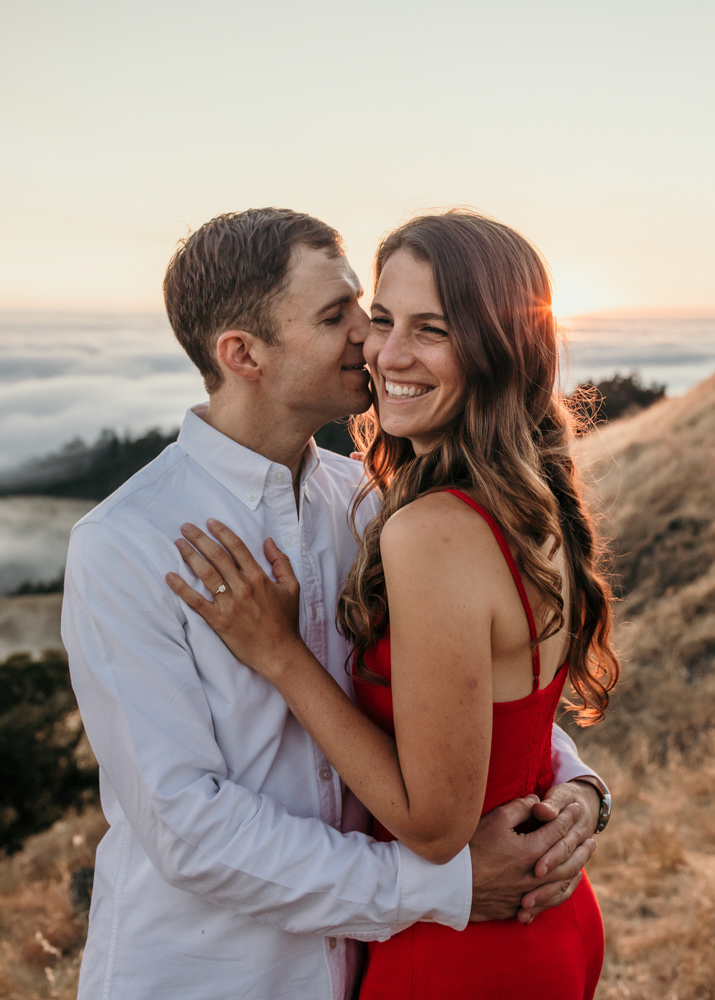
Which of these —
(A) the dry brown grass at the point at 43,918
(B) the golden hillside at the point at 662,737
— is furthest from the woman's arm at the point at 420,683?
(A) the dry brown grass at the point at 43,918

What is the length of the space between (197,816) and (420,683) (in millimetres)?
596

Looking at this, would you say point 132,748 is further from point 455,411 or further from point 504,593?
point 455,411

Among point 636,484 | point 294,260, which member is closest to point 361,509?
point 294,260

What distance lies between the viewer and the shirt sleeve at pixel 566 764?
93.9 inches

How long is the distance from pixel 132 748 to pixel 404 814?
64 cm

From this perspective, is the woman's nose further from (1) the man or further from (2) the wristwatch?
(2) the wristwatch

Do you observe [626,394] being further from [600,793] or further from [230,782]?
[230,782]

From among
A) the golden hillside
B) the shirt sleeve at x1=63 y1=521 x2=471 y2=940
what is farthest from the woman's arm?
the golden hillside

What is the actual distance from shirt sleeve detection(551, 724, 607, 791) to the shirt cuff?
0.60 meters

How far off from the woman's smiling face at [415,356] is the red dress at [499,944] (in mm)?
350

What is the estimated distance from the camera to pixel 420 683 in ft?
5.63

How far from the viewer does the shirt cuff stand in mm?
1846

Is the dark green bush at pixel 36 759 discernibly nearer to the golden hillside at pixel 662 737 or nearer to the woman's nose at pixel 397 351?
the golden hillside at pixel 662 737

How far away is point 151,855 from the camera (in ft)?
6.05
